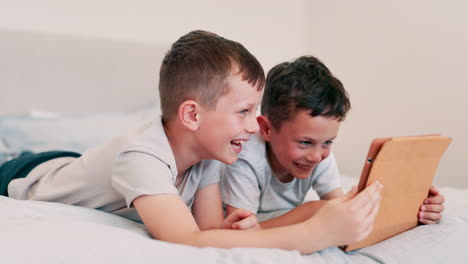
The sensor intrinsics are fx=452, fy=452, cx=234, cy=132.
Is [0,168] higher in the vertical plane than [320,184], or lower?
lower

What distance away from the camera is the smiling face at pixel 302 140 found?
1073 mm

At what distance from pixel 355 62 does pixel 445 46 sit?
0.51m

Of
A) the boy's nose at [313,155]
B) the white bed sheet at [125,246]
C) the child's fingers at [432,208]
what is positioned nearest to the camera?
the white bed sheet at [125,246]

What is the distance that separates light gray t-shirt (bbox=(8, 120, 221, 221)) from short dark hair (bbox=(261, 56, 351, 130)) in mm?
213

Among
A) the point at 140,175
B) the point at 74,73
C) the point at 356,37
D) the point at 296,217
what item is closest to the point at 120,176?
the point at 140,175

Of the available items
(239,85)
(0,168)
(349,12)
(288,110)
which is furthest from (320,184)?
(349,12)

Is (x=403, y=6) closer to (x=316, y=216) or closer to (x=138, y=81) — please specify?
(x=138, y=81)

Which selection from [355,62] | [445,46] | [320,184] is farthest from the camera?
[355,62]

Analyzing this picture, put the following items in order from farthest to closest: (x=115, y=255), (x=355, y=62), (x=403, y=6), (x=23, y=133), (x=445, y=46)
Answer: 1. (x=355, y=62)
2. (x=403, y=6)
3. (x=445, y=46)
4. (x=23, y=133)
5. (x=115, y=255)

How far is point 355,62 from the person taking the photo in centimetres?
243

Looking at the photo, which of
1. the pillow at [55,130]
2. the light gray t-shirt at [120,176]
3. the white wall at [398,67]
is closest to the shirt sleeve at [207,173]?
the light gray t-shirt at [120,176]

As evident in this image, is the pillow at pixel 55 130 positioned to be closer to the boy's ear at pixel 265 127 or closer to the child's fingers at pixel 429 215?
the boy's ear at pixel 265 127

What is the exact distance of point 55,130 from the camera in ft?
5.29

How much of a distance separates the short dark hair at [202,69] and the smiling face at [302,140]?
6.8 inches
